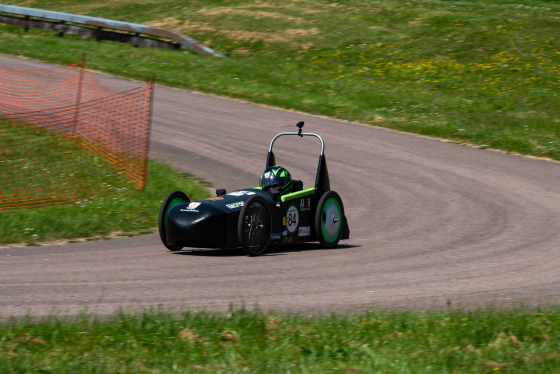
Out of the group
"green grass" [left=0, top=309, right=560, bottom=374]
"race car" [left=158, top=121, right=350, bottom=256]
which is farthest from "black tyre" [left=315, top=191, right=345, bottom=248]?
"green grass" [left=0, top=309, right=560, bottom=374]

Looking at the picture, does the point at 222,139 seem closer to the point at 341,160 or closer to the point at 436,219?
the point at 341,160

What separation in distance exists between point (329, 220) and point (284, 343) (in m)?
5.87

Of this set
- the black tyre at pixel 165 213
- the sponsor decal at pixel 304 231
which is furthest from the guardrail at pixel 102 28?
the black tyre at pixel 165 213

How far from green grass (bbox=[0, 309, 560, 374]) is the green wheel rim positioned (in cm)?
450

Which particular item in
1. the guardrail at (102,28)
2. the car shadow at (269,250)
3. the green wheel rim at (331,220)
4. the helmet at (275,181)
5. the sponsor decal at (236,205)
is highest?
the guardrail at (102,28)

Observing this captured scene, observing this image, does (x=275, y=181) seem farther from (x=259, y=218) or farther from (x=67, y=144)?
(x=67, y=144)

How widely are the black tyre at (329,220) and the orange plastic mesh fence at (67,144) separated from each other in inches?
188

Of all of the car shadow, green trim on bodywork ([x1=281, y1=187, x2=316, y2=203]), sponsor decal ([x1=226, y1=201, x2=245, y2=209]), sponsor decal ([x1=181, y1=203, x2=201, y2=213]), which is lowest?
the car shadow

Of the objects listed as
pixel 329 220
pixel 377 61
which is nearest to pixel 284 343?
pixel 329 220

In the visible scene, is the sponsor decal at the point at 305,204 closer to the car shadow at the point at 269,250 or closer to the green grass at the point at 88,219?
the car shadow at the point at 269,250

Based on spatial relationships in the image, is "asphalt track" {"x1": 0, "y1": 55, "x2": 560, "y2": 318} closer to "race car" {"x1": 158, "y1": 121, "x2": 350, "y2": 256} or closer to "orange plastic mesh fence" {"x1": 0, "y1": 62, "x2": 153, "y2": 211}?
"race car" {"x1": 158, "y1": 121, "x2": 350, "y2": 256}

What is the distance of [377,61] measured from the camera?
31.7 m

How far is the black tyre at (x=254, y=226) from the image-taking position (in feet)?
38.2

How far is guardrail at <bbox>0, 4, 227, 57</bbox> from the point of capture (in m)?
34.5
